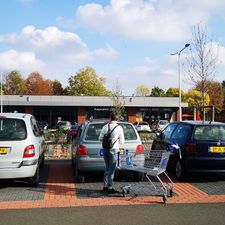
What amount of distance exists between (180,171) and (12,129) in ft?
13.7

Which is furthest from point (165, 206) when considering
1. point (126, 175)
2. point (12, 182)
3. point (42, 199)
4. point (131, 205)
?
point (12, 182)

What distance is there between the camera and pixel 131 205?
6809 millimetres

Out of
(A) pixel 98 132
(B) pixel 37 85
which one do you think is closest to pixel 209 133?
(A) pixel 98 132

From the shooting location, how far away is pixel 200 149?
353 inches

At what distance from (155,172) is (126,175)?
292cm

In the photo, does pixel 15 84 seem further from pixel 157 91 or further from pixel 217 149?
pixel 217 149

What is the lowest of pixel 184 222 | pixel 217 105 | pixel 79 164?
pixel 184 222

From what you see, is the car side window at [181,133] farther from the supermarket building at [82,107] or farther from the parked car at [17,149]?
the supermarket building at [82,107]

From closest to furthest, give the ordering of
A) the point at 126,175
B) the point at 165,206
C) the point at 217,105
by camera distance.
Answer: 1. the point at 165,206
2. the point at 126,175
3. the point at 217,105

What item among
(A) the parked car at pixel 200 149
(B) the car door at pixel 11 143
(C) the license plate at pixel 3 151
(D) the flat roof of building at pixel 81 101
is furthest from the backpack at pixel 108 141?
(D) the flat roof of building at pixel 81 101

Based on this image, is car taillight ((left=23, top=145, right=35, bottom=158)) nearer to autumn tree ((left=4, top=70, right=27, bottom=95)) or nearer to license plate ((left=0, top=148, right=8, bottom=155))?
license plate ((left=0, top=148, right=8, bottom=155))

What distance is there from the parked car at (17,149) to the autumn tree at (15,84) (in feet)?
249

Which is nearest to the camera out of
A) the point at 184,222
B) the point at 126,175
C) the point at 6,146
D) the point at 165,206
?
the point at 184,222

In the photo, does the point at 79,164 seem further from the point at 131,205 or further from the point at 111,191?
the point at 131,205
